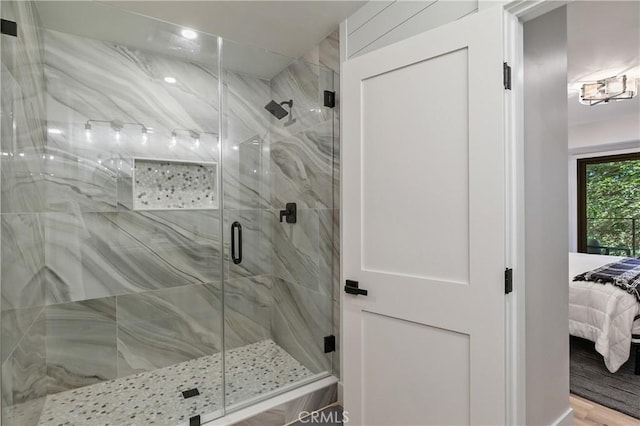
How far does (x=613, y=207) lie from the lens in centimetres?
534

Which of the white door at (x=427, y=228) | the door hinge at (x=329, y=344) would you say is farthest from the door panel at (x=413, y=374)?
the door hinge at (x=329, y=344)

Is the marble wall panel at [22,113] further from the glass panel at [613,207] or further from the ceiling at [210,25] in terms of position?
the glass panel at [613,207]

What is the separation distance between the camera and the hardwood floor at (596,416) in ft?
6.78

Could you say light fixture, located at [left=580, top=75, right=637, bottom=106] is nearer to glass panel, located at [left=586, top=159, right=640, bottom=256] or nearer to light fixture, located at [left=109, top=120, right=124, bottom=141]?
glass panel, located at [left=586, top=159, right=640, bottom=256]

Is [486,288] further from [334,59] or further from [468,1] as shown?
[334,59]

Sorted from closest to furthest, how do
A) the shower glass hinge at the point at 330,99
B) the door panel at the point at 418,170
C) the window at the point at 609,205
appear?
the door panel at the point at 418,170
the shower glass hinge at the point at 330,99
the window at the point at 609,205

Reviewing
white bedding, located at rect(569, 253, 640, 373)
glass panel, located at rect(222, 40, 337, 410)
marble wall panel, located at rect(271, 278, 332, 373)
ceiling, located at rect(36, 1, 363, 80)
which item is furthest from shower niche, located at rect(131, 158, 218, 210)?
white bedding, located at rect(569, 253, 640, 373)

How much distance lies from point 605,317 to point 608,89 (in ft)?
7.13

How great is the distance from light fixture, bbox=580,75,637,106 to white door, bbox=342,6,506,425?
9.25 feet

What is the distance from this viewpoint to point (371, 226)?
5.85 ft

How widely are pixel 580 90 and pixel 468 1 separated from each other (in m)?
2.88

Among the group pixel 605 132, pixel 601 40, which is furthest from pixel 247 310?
pixel 605 132

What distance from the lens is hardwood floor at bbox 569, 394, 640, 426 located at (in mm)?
2066

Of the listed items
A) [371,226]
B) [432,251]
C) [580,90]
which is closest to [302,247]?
[371,226]
